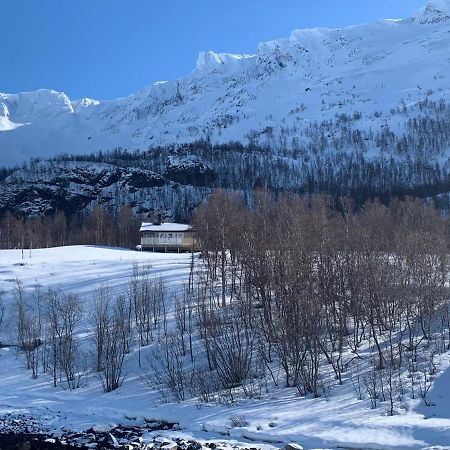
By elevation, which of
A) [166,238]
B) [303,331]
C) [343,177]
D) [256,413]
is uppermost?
[343,177]

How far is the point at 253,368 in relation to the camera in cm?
2994

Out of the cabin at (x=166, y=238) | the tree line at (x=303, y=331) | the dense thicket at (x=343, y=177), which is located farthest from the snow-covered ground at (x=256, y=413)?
the dense thicket at (x=343, y=177)

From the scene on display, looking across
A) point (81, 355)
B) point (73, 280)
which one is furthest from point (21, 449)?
point (73, 280)

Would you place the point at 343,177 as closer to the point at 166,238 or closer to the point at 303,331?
the point at 166,238

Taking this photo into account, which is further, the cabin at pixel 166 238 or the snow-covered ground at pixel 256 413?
the cabin at pixel 166 238

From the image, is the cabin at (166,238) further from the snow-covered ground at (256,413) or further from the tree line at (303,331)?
the snow-covered ground at (256,413)

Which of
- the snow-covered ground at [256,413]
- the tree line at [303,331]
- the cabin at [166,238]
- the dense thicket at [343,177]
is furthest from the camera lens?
the dense thicket at [343,177]

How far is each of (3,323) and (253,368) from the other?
26.3 meters

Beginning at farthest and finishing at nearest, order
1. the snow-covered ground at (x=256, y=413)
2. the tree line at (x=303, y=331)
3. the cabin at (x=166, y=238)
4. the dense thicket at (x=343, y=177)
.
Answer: the dense thicket at (x=343, y=177), the cabin at (x=166, y=238), the tree line at (x=303, y=331), the snow-covered ground at (x=256, y=413)

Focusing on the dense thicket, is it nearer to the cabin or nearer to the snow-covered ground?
the cabin

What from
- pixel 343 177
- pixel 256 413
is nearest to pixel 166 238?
pixel 256 413

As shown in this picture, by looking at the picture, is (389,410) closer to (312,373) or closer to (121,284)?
(312,373)

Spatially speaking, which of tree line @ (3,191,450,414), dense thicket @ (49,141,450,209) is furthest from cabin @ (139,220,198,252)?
dense thicket @ (49,141,450,209)

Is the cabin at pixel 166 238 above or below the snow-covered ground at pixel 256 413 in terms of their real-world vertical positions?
above
